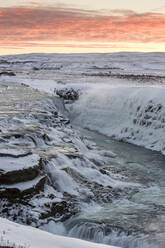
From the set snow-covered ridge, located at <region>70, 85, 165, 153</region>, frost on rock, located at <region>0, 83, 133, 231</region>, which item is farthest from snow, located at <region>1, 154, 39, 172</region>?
snow-covered ridge, located at <region>70, 85, 165, 153</region>

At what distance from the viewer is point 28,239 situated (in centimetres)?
755

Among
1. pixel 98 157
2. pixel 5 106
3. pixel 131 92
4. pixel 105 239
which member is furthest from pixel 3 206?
pixel 131 92

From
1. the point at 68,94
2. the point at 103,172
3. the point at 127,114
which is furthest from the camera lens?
the point at 68,94

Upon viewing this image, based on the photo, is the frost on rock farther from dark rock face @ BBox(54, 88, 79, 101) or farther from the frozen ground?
dark rock face @ BBox(54, 88, 79, 101)

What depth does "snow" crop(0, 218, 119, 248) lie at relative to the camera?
7.02 m

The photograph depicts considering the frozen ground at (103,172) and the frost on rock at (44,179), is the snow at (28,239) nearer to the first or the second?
the frozen ground at (103,172)

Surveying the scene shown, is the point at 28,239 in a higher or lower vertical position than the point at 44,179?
lower

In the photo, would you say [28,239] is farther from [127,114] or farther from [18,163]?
[127,114]

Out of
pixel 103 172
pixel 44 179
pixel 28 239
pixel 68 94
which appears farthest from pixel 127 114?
pixel 28 239

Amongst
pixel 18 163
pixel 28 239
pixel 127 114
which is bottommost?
pixel 28 239

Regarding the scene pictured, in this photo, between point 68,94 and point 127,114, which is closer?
point 127,114

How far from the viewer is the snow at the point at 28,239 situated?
23.0 feet

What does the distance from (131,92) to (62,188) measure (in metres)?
17.9

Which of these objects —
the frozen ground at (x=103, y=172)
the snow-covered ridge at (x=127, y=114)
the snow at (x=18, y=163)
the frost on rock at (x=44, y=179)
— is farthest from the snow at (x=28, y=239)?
the snow-covered ridge at (x=127, y=114)
